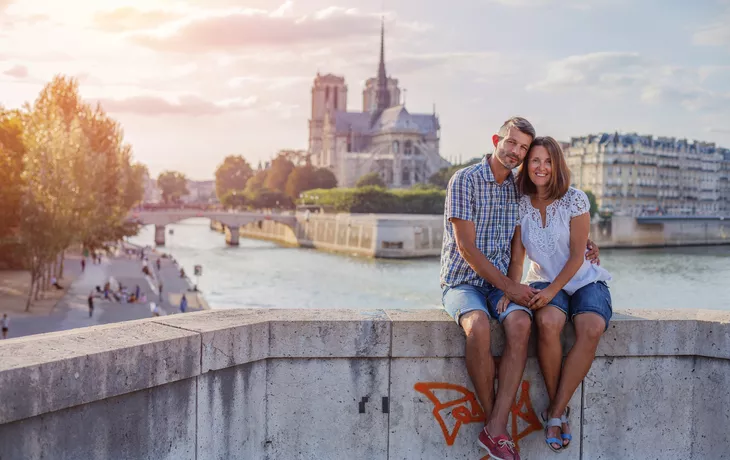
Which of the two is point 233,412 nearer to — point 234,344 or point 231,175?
point 234,344

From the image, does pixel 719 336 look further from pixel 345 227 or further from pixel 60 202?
pixel 345 227

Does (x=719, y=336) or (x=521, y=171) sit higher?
(x=521, y=171)

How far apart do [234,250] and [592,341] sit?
6832cm

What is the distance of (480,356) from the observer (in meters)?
3.79

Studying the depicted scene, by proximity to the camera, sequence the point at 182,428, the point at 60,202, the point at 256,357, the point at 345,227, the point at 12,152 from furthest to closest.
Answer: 1. the point at 345,227
2. the point at 12,152
3. the point at 60,202
4. the point at 256,357
5. the point at 182,428

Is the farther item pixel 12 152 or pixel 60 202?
pixel 12 152

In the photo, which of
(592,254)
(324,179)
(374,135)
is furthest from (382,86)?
(592,254)

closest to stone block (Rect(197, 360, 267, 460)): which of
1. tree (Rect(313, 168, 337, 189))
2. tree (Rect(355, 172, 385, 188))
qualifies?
tree (Rect(355, 172, 385, 188))

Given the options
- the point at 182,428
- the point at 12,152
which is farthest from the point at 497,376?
the point at 12,152

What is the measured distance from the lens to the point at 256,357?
149 inches

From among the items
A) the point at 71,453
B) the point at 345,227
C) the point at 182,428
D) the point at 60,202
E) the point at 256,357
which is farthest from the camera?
the point at 345,227

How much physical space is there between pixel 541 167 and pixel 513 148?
17cm

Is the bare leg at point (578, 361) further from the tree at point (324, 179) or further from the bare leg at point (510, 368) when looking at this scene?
the tree at point (324, 179)

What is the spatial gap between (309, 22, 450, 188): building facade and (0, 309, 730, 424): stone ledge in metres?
109
